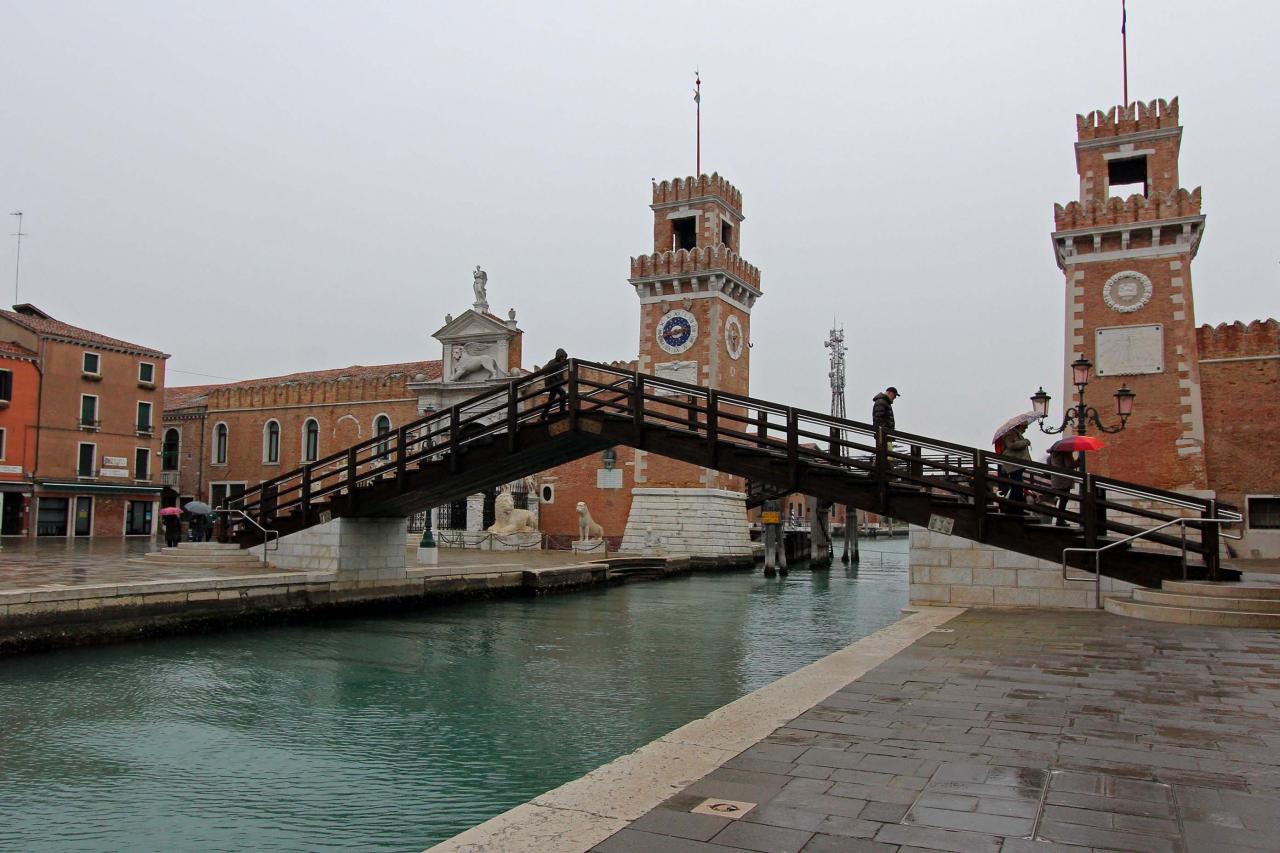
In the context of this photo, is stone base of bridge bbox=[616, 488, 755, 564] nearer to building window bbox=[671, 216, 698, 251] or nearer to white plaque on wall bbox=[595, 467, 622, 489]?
white plaque on wall bbox=[595, 467, 622, 489]

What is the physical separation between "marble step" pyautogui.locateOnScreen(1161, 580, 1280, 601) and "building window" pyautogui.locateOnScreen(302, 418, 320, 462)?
36488mm

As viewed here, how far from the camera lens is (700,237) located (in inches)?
1407

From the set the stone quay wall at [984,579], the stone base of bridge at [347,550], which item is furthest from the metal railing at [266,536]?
the stone quay wall at [984,579]

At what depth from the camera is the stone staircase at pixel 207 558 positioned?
17.8 meters

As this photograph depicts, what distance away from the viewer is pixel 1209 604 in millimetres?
10422

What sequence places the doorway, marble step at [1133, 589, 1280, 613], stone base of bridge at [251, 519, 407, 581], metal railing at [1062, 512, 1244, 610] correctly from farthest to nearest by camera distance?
the doorway
stone base of bridge at [251, 519, 407, 581]
metal railing at [1062, 512, 1244, 610]
marble step at [1133, 589, 1280, 613]

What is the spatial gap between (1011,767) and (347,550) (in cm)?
1473

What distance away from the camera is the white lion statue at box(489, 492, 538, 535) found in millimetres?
33062

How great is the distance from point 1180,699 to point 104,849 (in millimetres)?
6818

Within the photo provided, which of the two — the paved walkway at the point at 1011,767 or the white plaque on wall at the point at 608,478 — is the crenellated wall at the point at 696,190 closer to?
the white plaque on wall at the point at 608,478

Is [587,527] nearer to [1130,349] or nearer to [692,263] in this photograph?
[692,263]

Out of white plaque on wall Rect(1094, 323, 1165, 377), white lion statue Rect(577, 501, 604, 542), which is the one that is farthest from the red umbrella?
white lion statue Rect(577, 501, 604, 542)

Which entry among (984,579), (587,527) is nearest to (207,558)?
(984,579)

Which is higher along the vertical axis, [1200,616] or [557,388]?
[557,388]
